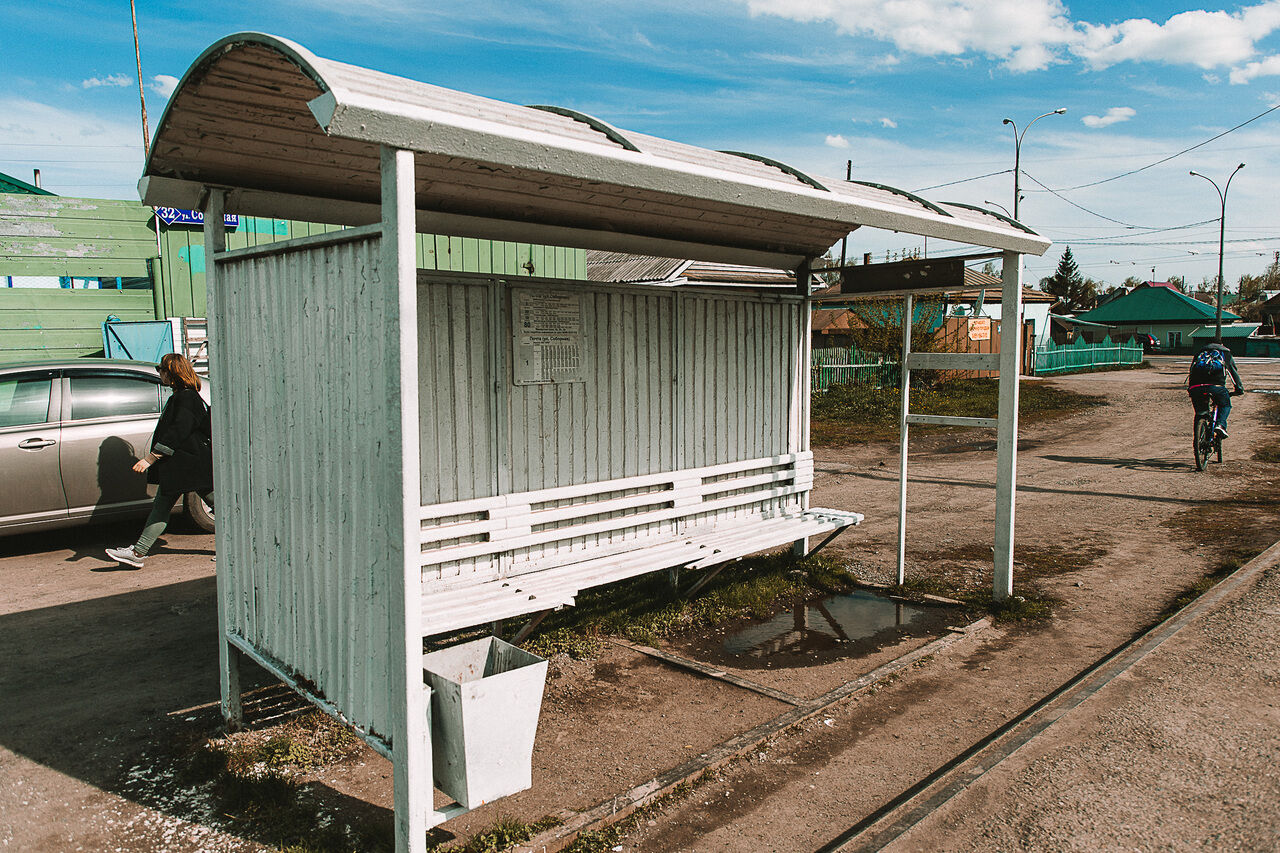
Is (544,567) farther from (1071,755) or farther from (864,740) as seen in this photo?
(1071,755)

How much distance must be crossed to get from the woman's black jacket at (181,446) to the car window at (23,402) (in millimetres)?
1246

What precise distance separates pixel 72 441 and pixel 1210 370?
13.8 meters

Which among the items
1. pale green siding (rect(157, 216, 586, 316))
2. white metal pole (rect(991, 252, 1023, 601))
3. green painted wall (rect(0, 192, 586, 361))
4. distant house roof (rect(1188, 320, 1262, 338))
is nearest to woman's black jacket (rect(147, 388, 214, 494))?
green painted wall (rect(0, 192, 586, 361))

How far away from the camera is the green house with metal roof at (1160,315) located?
69938 millimetres

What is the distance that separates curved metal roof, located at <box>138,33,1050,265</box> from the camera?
290cm

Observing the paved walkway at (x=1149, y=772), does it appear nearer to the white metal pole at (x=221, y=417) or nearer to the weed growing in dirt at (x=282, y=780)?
the weed growing in dirt at (x=282, y=780)

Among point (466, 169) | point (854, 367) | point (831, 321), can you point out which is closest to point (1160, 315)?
point (831, 321)

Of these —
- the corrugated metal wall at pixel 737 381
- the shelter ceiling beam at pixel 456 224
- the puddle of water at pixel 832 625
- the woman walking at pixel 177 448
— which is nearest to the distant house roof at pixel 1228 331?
the corrugated metal wall at pixel 737 381

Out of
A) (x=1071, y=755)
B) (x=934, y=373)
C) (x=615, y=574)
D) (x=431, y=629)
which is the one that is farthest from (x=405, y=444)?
(x=934, y=373)

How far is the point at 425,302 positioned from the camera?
467cm

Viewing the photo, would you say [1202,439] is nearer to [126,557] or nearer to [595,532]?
[595,532]

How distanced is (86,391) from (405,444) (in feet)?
21.4

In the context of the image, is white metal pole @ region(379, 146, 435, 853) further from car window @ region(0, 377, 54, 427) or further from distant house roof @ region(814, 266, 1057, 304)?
car window @ region(0, 377, 54, 427)

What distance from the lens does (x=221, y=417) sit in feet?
13.6
